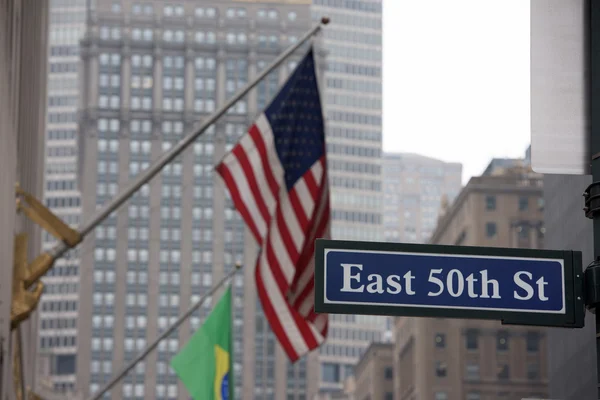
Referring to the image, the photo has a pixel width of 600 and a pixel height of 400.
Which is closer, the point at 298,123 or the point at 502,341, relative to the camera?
the point at 298,123

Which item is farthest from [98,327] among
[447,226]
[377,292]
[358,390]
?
[377,292]

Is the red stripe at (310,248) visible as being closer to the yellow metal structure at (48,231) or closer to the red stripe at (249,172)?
the red stripe at (249,172)

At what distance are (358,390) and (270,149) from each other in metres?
143

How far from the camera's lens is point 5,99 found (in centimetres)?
2022

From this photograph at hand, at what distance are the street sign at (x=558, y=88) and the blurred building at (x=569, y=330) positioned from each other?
Result: 4806cm

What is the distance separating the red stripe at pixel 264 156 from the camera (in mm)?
25812

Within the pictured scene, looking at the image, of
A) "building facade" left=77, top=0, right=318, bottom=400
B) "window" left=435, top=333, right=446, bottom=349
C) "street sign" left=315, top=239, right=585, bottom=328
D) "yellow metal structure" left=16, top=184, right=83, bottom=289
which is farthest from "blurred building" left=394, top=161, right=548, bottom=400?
"street sign" left=315, top=239, right=585, bottom=328

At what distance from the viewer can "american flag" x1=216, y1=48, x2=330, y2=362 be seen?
2481 cm

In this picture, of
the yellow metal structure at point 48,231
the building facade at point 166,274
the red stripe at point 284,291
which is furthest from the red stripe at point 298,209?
the building facade at point 166,274

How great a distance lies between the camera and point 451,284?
7.83m

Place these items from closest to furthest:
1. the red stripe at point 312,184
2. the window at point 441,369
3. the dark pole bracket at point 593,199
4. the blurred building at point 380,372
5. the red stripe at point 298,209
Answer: the dark pole bracket at point 593,199
the red stripe at point 298,209
the red stripe at point 312,184
the window at point 441,369
the blurred building at point 380,372

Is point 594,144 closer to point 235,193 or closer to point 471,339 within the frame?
point 235,193

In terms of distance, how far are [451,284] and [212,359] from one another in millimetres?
28487

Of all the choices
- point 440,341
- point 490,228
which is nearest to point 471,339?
point 440,341
